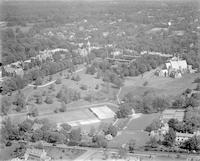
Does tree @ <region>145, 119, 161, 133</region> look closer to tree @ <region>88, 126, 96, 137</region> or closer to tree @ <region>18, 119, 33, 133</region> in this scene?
tree @ <region>88, 126, 96, 137</region>

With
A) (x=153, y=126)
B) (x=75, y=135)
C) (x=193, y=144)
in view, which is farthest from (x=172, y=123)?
(x=75, y=135)

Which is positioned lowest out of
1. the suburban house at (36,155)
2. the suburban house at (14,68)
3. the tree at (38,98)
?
the suburban house at (14,68)

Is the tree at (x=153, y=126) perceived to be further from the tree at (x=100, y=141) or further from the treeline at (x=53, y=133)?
the tree at (x=100, y=141)

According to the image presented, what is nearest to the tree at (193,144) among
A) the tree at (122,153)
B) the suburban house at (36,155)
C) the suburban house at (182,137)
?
the suburban house at (182,137)

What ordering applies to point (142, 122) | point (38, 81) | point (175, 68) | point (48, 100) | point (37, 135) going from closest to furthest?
point (37, 135) < point (142, 122) < point (48, 100) < point (38, 81) < point (175, 68)

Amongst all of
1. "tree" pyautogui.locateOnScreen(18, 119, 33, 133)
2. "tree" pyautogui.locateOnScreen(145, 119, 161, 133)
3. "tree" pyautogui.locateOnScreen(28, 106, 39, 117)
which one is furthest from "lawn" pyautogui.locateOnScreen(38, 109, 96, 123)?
"tree" pyautogui.locateOnScreen(145, 119, 161, 133)

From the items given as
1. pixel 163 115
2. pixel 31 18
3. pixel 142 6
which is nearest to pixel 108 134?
pixel 163 115

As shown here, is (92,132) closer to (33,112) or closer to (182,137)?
(182,137)
